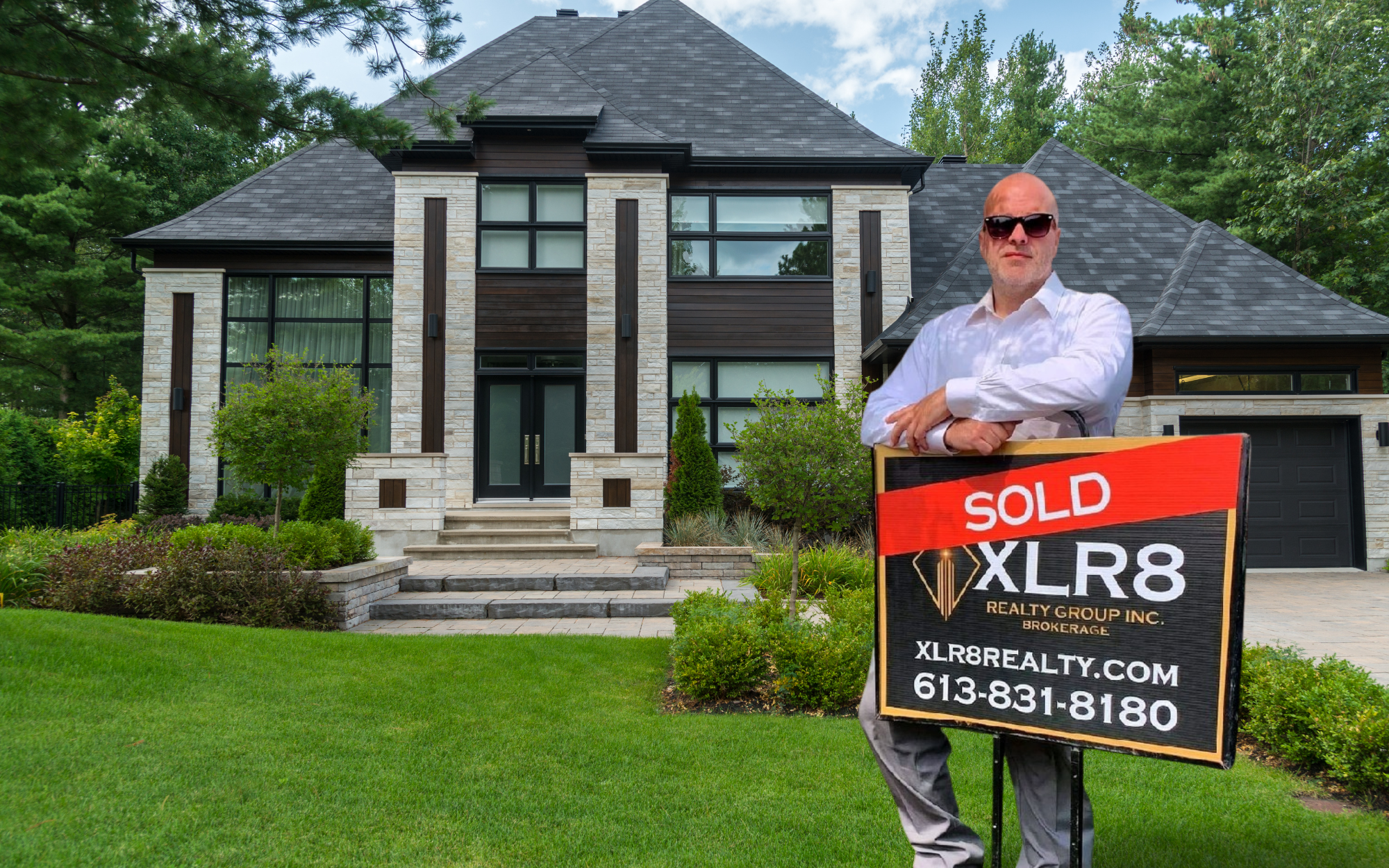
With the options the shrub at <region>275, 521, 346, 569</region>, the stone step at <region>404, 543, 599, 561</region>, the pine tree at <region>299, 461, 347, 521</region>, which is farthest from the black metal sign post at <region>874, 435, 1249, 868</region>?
the pine tree at <region>299, 461, 347, 521</region>

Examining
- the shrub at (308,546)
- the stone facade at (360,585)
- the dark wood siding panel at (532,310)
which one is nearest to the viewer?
the stone facade at (360,585)

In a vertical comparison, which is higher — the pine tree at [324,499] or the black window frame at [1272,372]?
the black window frame at [1272,372]

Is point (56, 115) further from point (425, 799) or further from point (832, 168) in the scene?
point (832, 168)

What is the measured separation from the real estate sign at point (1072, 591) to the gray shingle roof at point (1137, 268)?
10277 millimetres

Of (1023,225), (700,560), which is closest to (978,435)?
(1023,225)

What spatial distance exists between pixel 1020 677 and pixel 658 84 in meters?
15.7

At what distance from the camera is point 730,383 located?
13531mm

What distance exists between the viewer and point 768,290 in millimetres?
13523

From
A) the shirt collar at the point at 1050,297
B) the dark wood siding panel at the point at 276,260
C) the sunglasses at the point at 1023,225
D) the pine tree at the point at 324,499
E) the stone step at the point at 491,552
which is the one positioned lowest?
the stone step at the point at 491,552

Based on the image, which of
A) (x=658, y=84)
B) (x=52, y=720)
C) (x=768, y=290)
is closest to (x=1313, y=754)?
(x=52, y=720)

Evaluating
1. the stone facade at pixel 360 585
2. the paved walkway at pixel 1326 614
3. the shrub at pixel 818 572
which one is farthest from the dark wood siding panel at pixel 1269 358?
Answer: the stone facade at pixel 360 585

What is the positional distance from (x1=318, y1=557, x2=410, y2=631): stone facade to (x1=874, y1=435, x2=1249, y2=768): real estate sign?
6725 mm

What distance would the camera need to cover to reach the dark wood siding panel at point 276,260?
13.8 meters

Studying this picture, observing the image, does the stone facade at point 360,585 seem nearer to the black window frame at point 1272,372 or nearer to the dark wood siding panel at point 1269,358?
the dark wood siding panel at point 1269,358
